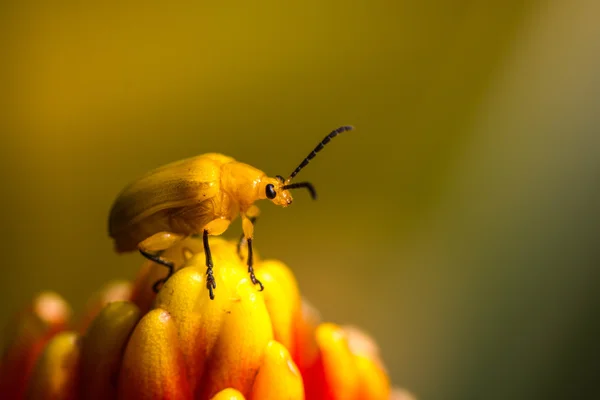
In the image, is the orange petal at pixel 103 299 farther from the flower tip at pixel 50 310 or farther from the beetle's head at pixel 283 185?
the beetle's head at pixel 283 185

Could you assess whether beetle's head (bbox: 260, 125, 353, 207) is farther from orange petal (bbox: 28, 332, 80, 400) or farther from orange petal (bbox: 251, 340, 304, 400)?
orange petal (bbox: 28, 332, 80, 400)

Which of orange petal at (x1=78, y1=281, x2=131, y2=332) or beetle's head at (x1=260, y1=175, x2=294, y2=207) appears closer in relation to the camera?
beetle's head at (x1=260, y1=175, x2=294, y2=207)

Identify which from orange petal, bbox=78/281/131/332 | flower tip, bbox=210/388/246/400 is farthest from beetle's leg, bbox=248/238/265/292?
orange petal, bbox=78/281/131/332

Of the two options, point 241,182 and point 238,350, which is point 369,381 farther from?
point 241,182

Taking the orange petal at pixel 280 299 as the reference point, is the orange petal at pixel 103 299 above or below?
below

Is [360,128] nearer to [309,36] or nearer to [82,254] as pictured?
[309,36]

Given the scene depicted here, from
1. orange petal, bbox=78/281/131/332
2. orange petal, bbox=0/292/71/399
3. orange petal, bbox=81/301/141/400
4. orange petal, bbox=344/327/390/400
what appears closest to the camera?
orange petal, bbox=81/301/141/400

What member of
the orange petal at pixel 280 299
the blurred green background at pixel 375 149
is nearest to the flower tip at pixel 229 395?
the orange petal at pixel 280 299
